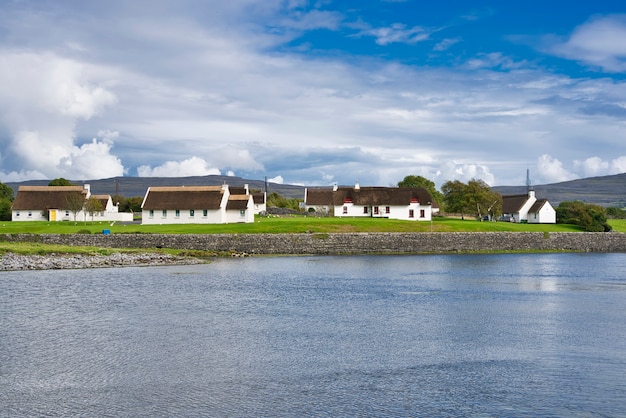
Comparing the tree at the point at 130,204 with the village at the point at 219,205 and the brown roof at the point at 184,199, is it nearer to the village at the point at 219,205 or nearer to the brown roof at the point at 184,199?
the village at the point at 219,205

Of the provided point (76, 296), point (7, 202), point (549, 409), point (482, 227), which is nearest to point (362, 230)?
point (482, 227)

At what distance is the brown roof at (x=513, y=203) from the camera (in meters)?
92.9

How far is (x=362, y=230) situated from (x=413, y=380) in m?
50.2

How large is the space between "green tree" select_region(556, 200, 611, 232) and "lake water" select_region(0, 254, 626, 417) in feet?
135

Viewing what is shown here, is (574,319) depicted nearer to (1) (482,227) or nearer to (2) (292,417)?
(2) (292,417)

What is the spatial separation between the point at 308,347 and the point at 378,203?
219 feet

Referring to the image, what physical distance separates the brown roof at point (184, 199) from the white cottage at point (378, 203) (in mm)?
21370

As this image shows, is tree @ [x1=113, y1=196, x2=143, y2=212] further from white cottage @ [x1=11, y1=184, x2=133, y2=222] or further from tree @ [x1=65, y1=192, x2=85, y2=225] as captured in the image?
tree @ [x1=65, y1=192, x2=85, y2=225]

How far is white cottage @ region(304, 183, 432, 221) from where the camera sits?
85.6 m

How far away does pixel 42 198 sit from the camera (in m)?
78.9

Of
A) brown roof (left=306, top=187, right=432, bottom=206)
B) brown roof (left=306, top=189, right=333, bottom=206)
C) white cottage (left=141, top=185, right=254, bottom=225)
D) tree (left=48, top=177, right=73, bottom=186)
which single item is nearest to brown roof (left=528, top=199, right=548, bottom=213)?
brown roof (left=306, top=187, right=432, bottom=206)

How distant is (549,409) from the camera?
1509cm

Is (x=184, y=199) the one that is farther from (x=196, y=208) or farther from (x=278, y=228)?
(x=278, y=228)

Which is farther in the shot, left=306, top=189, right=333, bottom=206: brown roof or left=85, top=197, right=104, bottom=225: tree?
left=306, top=189, right=333, bottom=206: brown roof
